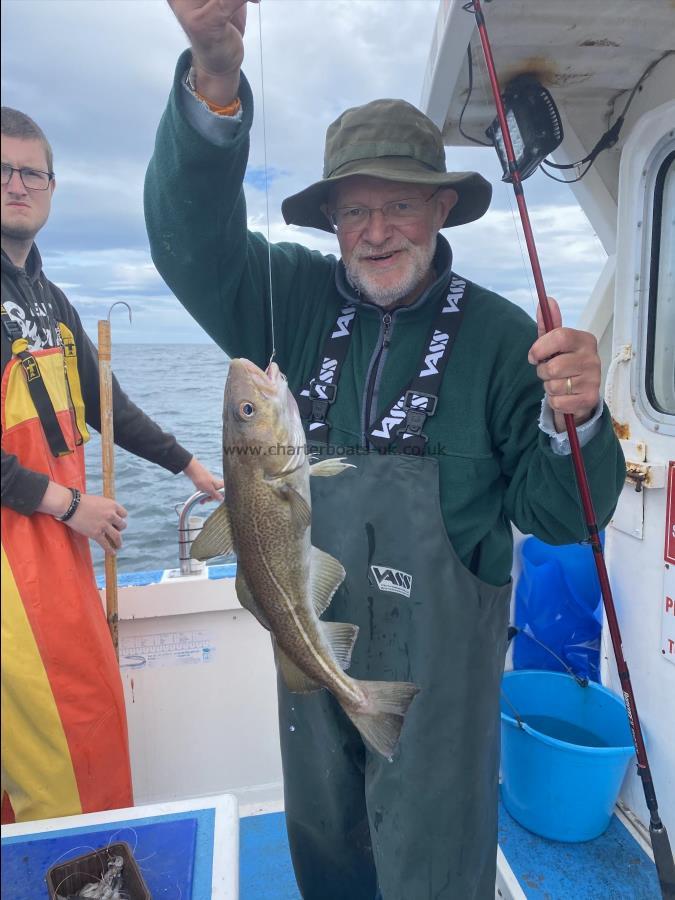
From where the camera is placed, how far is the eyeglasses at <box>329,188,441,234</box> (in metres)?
2.06

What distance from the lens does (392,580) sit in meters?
1.98

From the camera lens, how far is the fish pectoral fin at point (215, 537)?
4.55 feet

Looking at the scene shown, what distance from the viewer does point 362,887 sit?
8.13 feet

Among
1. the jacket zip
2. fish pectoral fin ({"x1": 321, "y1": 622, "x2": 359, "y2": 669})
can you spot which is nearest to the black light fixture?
the jacket zip

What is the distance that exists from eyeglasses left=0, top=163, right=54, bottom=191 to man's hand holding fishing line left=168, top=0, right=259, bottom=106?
54 cm

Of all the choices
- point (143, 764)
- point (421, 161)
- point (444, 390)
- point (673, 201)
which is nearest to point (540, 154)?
point (673, 201)

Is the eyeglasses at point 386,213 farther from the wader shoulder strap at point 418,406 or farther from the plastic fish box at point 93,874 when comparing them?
the plastic fish box at point 93,874

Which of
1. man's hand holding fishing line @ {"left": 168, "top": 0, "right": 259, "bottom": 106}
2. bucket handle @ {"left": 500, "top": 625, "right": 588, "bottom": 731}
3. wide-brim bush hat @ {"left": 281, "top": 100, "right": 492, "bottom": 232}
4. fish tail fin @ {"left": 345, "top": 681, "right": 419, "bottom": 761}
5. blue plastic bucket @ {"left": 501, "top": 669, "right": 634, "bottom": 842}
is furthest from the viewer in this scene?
bucket handle @ {"left": 500, "top": 625, "right": 588, "bottom": 731}

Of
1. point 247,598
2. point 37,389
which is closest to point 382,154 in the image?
point 247,598

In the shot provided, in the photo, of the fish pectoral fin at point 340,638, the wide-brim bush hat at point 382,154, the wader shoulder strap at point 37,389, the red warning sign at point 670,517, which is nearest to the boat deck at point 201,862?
the wader shoulder strap at point 37,389

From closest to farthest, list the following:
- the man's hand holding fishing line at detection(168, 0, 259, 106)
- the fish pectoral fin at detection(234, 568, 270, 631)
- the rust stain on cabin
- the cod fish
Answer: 1. the man's hand holding fishing line at detection(168, 0, 259, 106)
2. the cod fish
3. the fish pectoral fin at detection(234, 568, 270, 631)
4. the rust stain on cabin

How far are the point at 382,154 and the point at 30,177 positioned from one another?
144 centimetres

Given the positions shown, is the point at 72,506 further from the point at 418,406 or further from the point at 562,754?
the point at 562,754

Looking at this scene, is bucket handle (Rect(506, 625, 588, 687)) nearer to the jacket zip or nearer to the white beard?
the jacket zip
